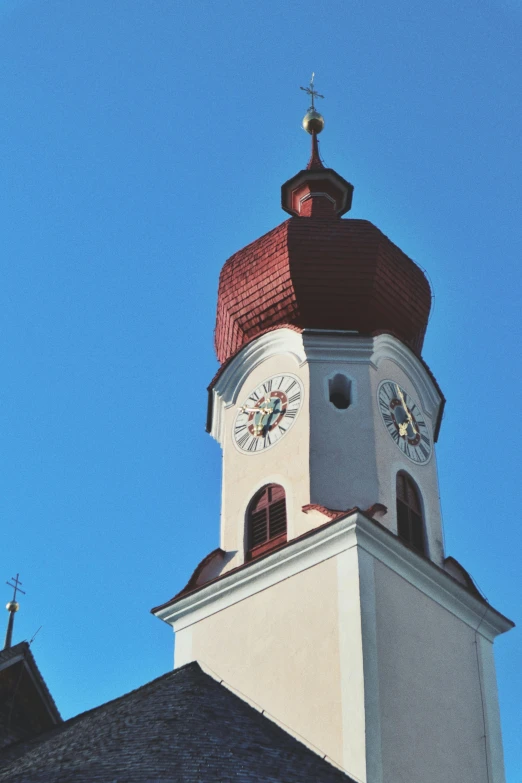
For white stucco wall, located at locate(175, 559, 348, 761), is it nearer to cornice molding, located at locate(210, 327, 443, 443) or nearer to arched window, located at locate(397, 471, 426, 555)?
arched window, located at locate(397, 471, 426, 555)

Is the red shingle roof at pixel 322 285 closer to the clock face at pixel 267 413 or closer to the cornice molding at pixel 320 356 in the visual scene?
the cornice molding at pixel 320 356

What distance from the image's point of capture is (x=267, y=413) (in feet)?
70.5

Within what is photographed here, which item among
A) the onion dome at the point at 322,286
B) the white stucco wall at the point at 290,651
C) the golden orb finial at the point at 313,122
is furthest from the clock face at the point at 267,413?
the golden orb finial at the point at 313,122

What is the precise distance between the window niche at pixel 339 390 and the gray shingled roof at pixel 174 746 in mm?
4813

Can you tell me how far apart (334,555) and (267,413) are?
3.43 metres

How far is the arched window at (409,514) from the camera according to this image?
20297 millimetres

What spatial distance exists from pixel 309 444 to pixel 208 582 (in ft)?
7.85

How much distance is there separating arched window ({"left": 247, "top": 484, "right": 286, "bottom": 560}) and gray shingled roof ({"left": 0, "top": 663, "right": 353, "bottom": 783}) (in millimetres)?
2332

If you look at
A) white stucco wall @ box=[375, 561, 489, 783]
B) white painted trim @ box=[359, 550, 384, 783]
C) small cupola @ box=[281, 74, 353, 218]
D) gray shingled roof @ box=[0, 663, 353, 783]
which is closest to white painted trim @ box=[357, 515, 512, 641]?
white stucco wall @ box=[375, 561, 489, 783]

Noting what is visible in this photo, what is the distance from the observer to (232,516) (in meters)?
21.0

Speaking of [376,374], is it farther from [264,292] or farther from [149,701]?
[149,701]

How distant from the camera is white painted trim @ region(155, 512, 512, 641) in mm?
18688

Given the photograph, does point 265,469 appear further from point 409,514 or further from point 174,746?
point 174,746

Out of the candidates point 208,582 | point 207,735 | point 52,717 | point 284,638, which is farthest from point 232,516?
point 207,735
